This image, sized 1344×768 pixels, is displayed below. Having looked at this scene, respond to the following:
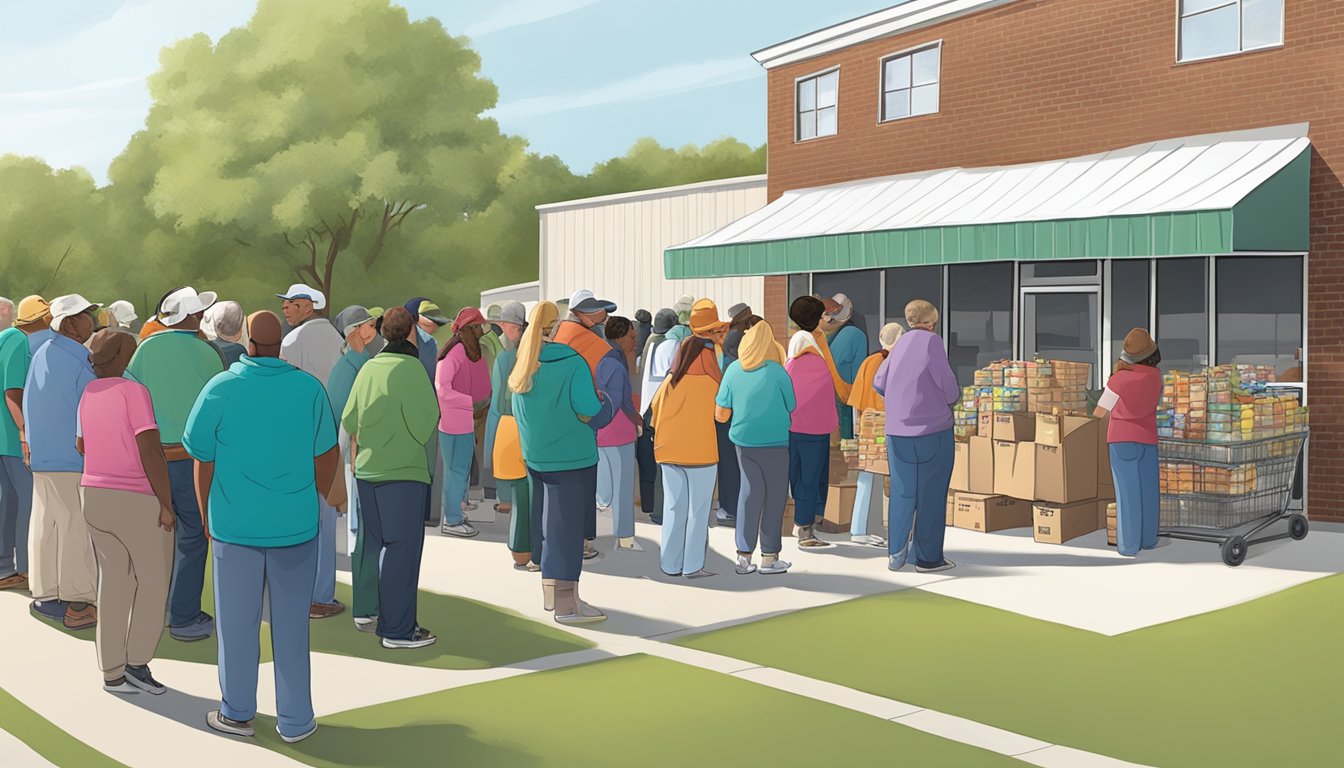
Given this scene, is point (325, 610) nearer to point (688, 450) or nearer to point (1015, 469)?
point (688, 450)

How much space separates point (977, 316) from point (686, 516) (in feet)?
25.0

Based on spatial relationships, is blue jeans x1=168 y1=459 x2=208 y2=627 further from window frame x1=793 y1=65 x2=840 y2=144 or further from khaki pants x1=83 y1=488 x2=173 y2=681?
window frame x1=793 y1=65 x2=840 y2=144

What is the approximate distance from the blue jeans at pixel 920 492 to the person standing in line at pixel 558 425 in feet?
9.41

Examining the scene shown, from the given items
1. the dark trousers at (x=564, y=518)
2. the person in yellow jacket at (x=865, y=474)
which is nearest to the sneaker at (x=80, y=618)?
the dark trousers at (x=564, y=518)

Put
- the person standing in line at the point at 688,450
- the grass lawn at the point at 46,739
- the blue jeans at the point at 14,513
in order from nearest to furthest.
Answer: the grass lawn at the point at 46,739, the blue jeans at the point at 14,513, the person standing in line at the point at 688,450

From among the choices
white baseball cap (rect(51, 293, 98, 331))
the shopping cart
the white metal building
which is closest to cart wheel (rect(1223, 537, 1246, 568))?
the shopping cart

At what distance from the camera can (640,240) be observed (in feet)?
81.3

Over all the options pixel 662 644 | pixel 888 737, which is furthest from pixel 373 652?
pixel 888 737

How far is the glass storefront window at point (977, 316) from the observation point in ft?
53.0

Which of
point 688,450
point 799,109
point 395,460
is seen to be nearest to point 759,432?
point 688,450

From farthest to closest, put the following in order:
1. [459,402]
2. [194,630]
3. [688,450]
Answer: [459,402] → [688,450] → [194,630]

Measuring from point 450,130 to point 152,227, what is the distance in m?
15.3

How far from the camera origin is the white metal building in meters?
22.3

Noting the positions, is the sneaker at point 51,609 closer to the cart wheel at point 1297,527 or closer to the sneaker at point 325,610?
the sneaker at point 325,610
